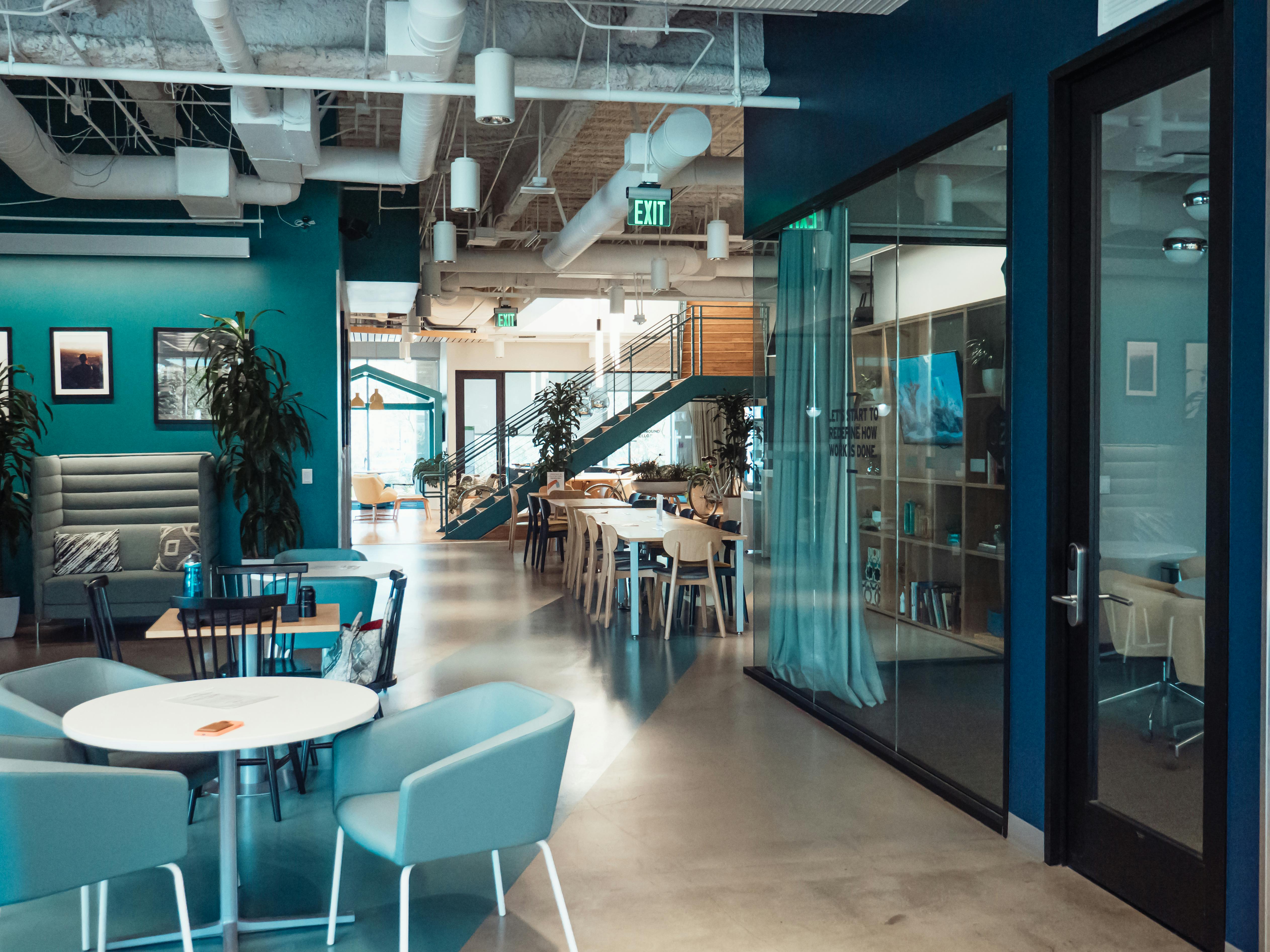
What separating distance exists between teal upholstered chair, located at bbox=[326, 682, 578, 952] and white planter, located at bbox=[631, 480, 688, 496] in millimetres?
12550

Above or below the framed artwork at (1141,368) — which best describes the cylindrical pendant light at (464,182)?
above

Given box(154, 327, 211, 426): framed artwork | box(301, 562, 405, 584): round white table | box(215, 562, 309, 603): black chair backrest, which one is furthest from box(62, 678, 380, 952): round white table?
box(154, 327, 211, 426): framed artwork

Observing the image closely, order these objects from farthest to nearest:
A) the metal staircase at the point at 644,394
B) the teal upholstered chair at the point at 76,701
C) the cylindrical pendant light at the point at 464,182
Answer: the metal staircase at the point at 644,394 < the cylindrical pendant light at the point at 464,182 < the teal upholstered chair at the point at 76,701

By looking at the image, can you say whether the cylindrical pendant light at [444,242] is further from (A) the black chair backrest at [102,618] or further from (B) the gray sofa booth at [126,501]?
(A) the black chair backrest at [102,618]

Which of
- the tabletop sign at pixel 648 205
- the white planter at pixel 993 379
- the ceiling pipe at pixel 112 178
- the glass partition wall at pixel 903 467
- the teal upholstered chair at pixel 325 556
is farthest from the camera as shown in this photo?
the ceiling pipe at pixel 112 178

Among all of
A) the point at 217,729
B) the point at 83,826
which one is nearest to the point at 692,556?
the point at 217,729

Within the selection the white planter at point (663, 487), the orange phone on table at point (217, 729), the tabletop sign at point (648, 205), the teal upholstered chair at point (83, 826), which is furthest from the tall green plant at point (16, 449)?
the white planter at point (663, 487)

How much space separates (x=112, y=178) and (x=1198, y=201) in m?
7.27

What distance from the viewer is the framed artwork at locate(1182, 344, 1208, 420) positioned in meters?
3.07

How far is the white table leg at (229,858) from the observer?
9.84ft

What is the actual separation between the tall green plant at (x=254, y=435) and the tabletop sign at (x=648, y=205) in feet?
11.2

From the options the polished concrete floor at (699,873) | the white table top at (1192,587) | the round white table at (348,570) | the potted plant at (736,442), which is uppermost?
the potted plant at (736,442)

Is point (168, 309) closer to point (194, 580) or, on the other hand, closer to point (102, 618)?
point (194, 580)

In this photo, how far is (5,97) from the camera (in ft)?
19.8
